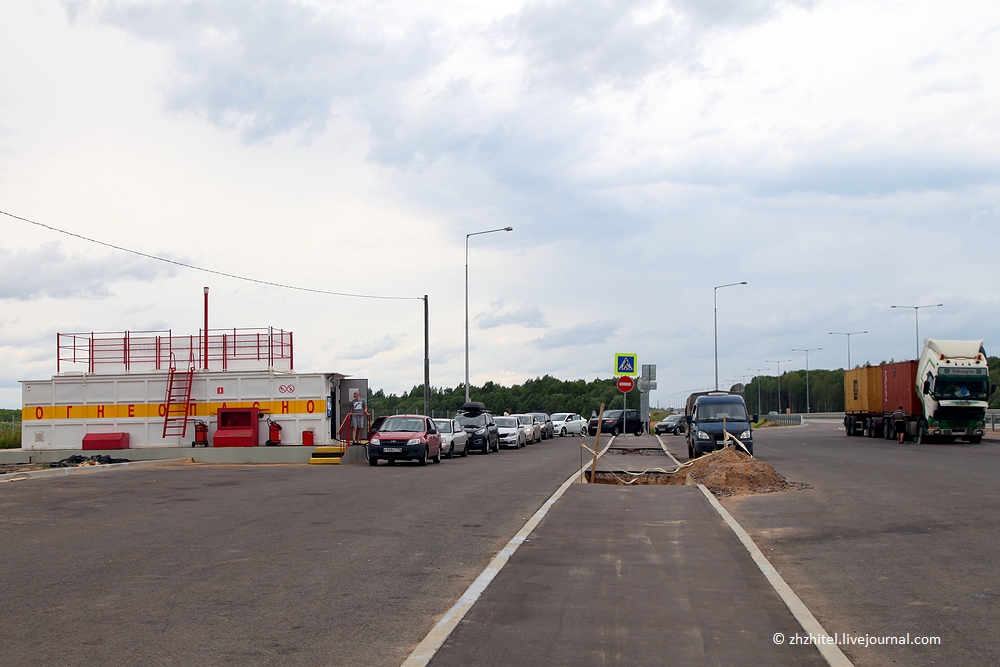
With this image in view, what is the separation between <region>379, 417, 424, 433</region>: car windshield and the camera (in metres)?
29.5

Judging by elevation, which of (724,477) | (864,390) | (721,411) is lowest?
(724,477)

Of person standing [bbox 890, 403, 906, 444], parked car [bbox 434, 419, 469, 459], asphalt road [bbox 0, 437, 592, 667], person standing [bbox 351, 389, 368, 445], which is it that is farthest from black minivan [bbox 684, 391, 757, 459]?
person standing [bbox 890, 403, 906, 444]

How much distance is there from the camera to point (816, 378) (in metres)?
168

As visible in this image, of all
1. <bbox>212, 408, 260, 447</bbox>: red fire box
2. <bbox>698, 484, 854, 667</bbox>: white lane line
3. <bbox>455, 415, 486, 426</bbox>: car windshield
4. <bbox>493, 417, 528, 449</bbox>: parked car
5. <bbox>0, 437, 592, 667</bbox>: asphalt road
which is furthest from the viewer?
<bbox>493, 417, 528, 449</bbox>: parked car

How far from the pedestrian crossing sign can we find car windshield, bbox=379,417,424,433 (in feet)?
21.6

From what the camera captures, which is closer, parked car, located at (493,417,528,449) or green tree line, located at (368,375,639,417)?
parked car, located at (493,417,528,449)

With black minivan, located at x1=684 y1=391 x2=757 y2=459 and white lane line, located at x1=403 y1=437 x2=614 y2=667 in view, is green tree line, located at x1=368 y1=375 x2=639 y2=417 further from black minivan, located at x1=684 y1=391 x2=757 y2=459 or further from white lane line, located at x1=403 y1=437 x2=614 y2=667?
white lane line, located at x1=403 y1=437 x2=614 y2=667

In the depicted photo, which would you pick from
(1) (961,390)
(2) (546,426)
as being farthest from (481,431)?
(2) (546,426)

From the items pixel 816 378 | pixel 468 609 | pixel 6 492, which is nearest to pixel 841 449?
pixel 6 492

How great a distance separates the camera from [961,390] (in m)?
39.0

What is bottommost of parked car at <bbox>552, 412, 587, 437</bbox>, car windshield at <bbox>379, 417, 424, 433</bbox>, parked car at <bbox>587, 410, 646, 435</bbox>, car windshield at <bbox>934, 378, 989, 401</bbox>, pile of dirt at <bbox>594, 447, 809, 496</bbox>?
parked car at <bbox>552, 412, 587, 437</bbox>

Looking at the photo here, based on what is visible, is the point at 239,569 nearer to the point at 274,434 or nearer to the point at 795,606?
the point at 795,606

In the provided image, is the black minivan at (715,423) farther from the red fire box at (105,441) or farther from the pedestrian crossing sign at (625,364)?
the red fire box at (105,441)

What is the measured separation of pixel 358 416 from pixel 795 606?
26959mm
